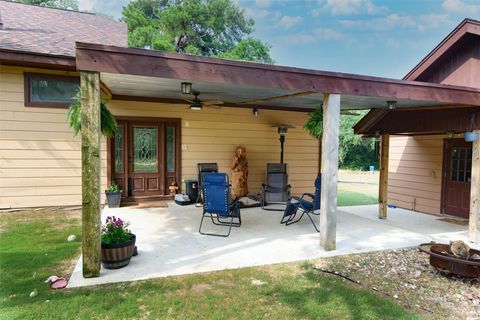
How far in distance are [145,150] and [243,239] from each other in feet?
12.3

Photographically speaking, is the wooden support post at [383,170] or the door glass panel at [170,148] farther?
the door glass panel at [170,148]

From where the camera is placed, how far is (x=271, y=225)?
566 cm

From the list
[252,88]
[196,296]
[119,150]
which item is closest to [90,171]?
[196,296]

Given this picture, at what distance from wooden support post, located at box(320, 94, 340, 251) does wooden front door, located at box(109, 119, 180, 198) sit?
415 cm

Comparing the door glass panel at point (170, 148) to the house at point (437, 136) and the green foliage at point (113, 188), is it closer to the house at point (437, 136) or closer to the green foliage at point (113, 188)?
the green foliage at point (113, 188)

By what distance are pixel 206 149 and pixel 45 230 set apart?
3.86 metres

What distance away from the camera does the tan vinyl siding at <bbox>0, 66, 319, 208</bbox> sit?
600 centimetres

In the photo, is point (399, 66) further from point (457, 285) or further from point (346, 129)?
point (457, 285)

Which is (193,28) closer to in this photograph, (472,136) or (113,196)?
(113,196)

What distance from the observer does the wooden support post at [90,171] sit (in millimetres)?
3186

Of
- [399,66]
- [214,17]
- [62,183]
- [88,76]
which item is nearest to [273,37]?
[214,17]

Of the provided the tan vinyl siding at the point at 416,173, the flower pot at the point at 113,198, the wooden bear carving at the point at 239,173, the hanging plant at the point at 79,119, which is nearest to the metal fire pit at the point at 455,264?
the hanging plant at the point at 79,119

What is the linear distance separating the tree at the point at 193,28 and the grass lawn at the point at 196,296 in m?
15.1

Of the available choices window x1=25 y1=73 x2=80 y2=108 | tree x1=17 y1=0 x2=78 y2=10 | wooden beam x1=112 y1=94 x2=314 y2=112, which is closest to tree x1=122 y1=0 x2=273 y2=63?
tree x1=17 y1=0 x2=78 y2=10
